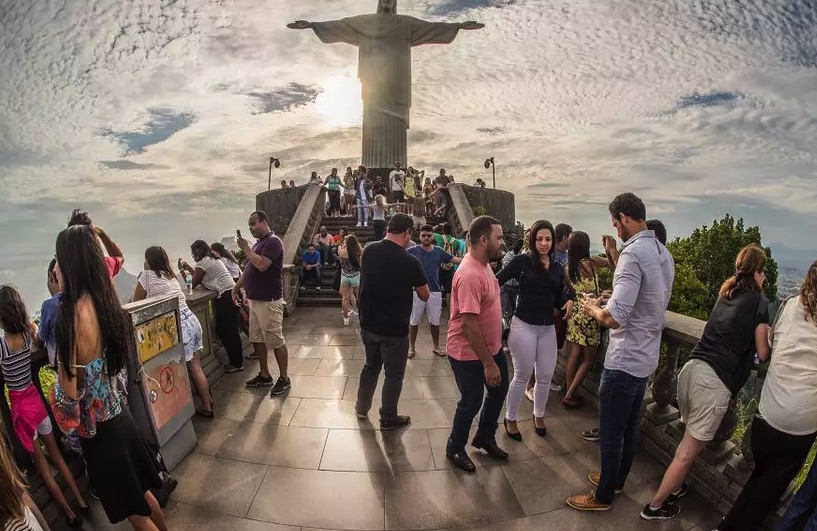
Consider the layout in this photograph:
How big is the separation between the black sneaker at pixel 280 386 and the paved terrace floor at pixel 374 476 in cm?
15

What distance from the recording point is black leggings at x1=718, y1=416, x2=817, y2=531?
7.85 ft

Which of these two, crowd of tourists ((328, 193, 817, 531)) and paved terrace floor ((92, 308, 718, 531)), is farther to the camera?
paved terrace floor ((92, 308, 718, 531))

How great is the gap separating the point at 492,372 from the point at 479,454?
3.21ft

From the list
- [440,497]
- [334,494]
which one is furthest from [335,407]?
[440,497]

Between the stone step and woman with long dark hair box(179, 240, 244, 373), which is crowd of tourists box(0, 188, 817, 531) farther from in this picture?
the stone step

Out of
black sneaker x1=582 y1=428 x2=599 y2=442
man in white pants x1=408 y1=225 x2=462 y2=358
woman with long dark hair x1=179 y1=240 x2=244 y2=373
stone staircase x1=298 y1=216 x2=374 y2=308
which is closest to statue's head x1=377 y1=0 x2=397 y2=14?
stone staircase x1=298 y1=216 x2=374 y2=308

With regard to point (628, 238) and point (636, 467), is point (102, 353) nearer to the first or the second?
point (628, 238)

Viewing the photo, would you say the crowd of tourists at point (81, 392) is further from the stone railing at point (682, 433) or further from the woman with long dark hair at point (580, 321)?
the stone railing at point (682, 433)

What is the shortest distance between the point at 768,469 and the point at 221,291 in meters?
5.26

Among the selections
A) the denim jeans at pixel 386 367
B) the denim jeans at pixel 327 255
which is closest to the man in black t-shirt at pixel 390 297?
the denim jeans at pixel 386 367

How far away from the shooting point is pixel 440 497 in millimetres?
3236

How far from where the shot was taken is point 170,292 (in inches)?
157

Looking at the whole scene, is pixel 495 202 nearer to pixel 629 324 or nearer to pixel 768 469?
pixel 629 324

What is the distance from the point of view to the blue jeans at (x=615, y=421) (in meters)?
2.85
